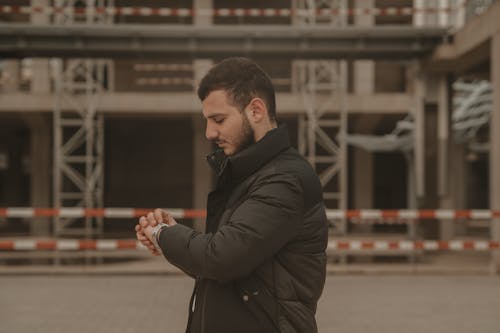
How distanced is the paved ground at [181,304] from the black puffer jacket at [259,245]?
4506 mm

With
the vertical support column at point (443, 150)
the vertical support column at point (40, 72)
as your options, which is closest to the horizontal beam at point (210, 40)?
the vertical support column at point (443, 150)

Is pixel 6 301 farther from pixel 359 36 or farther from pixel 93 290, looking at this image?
pixel 359 36

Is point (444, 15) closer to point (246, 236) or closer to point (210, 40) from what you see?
point (210, 40)

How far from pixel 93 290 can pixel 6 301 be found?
1179 mm

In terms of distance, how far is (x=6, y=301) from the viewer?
8.04 m

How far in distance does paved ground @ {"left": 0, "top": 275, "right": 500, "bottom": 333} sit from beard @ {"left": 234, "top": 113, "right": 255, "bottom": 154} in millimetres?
4638

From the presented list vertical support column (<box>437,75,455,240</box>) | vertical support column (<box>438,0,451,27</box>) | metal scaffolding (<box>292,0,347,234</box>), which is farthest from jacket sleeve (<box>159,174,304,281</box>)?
metal scaffolding (<box>292,0,347,234</box>)

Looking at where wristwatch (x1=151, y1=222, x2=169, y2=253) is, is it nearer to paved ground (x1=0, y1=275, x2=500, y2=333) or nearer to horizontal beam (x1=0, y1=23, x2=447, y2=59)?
paved ground (x1=0, y1=275, x2=500, y2=333)

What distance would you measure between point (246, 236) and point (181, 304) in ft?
20.0

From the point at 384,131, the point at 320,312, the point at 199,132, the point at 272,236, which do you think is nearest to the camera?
the point at 272,236

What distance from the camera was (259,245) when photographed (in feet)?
6.42

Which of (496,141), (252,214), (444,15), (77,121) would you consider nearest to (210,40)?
(496,141)

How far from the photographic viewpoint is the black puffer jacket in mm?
1962

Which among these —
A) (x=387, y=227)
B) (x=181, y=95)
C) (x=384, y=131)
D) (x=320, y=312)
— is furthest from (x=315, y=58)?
(x=387, y=227)
